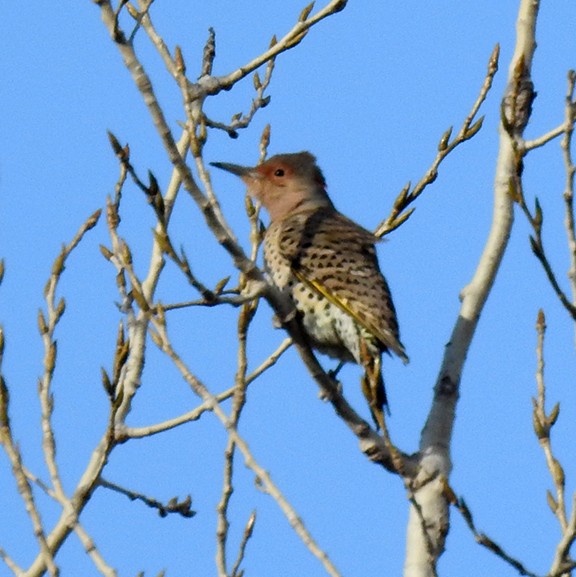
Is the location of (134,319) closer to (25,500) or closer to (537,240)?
(25,500)

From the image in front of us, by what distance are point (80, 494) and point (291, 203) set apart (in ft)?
10.8

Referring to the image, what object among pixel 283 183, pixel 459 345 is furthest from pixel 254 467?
pixel 283 183

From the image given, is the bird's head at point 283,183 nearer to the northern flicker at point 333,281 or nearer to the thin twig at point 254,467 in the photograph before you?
the northern flicker at point 333,281

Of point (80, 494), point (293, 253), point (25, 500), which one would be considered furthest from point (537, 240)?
point (293, 253)

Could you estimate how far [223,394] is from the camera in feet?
20.3

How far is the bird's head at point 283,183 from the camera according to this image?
28.0 feet

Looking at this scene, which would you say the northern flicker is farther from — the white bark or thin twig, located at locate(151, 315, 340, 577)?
thin twig, located at locate(151, 315, 340, 577)

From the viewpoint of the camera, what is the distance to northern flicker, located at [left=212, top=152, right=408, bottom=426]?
669 centimetres

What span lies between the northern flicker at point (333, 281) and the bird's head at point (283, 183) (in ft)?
0.36

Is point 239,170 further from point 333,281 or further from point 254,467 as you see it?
point 254,467

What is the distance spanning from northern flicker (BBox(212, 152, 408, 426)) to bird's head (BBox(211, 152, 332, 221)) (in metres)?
0.11

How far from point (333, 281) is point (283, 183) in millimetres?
1773

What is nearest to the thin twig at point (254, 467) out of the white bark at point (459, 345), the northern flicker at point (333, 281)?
the white bark at point (459, 345)

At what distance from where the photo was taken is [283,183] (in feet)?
28.3
